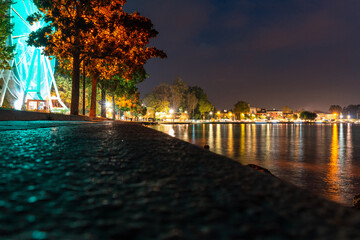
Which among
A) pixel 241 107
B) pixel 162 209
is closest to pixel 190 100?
pixel 241 107

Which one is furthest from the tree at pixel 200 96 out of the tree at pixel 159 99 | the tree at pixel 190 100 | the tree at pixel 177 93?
the tree at pixel 159 99

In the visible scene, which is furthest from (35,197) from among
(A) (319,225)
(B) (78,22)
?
(B) (78,22)

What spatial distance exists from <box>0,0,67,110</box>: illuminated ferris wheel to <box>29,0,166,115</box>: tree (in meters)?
30.0

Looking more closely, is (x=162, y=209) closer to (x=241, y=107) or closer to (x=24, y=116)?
(x=24, y=116)

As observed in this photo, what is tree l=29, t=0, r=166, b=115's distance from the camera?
16.6 m

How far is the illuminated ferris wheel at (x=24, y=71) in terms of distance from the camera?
140 ft

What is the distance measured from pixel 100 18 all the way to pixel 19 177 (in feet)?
57.6

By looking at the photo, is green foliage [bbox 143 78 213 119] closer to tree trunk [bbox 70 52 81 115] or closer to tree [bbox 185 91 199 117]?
tree [bbox 185 91 199 117]

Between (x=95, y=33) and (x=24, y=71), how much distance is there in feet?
127

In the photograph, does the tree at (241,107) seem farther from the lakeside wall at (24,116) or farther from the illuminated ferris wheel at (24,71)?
the lakeside wall at (24,116)

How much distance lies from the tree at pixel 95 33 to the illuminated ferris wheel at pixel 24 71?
30.0 m

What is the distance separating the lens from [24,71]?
4744 cm

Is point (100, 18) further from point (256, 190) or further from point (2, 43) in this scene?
point (256, 190)

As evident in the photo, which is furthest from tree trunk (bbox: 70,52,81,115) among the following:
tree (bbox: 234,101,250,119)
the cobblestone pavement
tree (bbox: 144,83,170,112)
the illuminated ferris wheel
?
tree (bbox: 234,101,250,119)
